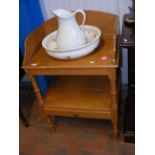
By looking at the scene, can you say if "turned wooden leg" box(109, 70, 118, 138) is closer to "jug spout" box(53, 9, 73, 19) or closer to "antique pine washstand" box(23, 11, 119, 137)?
"antique pine washstand" box(23, 11, 119, 137)

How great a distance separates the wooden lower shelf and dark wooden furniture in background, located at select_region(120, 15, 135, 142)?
0.16 m

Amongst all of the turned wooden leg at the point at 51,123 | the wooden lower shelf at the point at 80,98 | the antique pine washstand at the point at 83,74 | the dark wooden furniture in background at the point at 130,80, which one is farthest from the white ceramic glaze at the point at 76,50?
the turned wooden leg at the point at 51,123

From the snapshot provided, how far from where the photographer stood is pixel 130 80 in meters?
1.35

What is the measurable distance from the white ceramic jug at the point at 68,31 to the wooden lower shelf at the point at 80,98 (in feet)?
1.17

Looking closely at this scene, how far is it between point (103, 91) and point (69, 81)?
267 mm

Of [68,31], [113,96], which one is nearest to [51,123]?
[113,96]

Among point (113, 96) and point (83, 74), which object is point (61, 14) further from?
point (113, 96)

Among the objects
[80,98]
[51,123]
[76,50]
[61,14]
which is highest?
[61,14]

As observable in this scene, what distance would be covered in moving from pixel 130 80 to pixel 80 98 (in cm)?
32

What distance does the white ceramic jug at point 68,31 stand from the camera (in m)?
1.14

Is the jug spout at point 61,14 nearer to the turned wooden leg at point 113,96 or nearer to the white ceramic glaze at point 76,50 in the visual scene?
the white ceramic glaze at point 76,50
